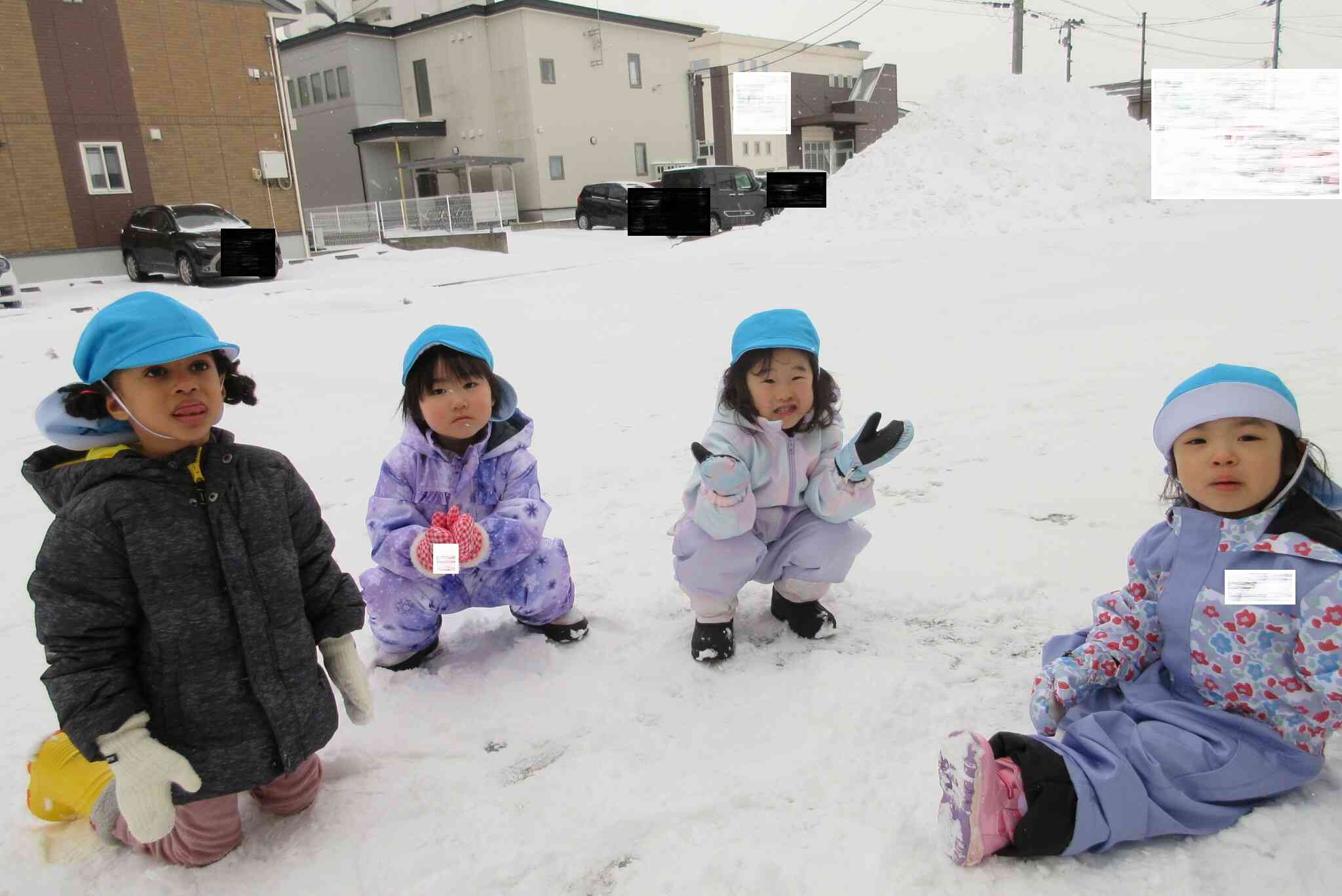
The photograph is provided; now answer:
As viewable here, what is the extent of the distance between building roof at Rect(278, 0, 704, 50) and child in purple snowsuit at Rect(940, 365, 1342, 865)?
26482mm

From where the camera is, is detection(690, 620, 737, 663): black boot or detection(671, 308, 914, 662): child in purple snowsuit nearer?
detection(671, 308, 914, 662): child in purple snowsuit

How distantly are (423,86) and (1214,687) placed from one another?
29.9 meters

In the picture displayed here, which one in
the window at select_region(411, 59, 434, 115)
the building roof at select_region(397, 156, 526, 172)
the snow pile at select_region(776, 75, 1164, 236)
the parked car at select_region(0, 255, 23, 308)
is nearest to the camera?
the parked car at select_region(0, 255, 23, 308)

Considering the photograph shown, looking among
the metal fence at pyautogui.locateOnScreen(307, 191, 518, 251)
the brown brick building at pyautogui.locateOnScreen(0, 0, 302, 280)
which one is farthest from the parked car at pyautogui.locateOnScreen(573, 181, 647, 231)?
the brown brick building at pyautogui.locateOnScreen(0, 0, 302, 280)

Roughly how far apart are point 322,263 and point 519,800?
1591cm

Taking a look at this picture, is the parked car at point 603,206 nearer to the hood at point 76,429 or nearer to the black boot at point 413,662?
the black boot at point 413,662

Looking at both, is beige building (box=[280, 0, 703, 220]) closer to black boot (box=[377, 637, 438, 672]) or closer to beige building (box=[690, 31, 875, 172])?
beige building (box=[690, 31, 875, 172])

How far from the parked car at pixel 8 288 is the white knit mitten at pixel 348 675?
12.8 m

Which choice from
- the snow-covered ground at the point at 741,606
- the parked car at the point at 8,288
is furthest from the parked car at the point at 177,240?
the snow-covered ground at the point at 741,606

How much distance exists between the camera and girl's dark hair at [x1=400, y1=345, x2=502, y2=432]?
7.82ft

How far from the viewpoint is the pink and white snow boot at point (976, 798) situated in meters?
1.54

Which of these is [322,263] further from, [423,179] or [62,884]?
[62,884]

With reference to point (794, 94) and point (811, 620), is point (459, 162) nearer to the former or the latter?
point (794, 94)

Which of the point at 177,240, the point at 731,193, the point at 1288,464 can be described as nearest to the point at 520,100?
the point at 731,193
